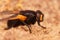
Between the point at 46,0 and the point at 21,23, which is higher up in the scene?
the point at 46,0

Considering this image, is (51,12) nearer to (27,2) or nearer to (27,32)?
(27,2)

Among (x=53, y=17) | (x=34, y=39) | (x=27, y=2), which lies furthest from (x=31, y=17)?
(x=27, y=2)

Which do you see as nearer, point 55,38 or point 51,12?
point 55,38

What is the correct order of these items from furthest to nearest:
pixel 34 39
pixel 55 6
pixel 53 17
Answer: pixel 55 6, pixel 53 17, pixel 34 39

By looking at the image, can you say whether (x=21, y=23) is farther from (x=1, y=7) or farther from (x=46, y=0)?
(x=46, y=0)

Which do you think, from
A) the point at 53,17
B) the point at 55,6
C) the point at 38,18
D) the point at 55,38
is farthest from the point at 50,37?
the point at 55,6

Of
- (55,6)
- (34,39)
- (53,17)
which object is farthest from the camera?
(55,6)
